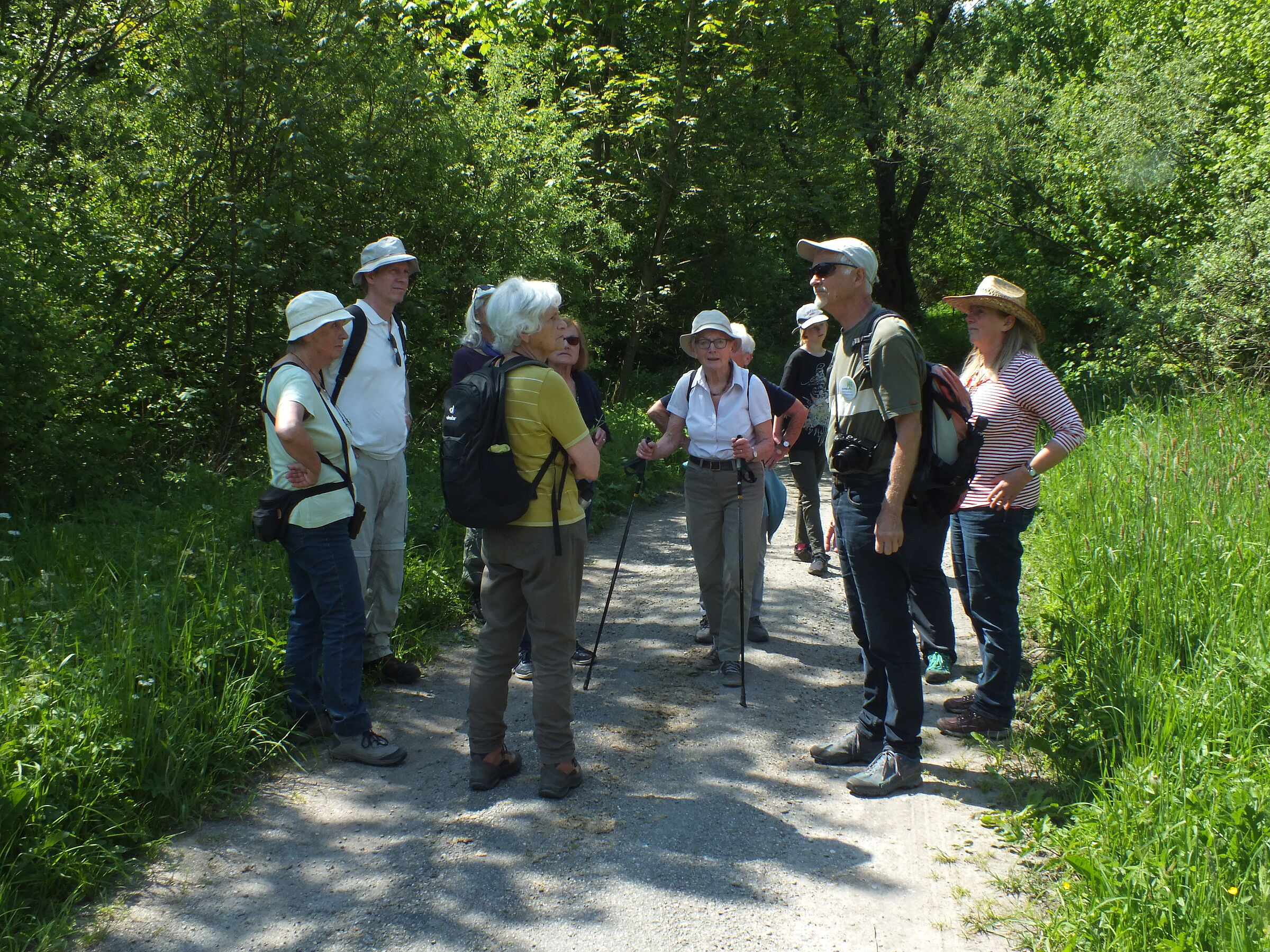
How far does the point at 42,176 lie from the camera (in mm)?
7832

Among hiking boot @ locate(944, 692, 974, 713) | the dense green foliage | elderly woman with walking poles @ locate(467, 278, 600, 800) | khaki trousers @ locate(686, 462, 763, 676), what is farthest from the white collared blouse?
the dense green foliage

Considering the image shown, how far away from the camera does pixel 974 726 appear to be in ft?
15.2

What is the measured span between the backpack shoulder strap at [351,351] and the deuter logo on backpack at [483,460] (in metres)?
1.27

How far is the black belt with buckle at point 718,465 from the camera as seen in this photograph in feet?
18.4

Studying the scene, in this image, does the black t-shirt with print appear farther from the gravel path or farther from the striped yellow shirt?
the striped yellow shirt

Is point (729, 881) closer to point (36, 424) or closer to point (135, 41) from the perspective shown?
point (36, 424)

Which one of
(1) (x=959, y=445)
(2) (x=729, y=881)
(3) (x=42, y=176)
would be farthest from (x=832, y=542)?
(3) (x=42, y=176)

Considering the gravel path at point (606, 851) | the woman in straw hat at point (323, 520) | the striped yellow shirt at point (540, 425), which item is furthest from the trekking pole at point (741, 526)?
the woman in straw hat at point (323, 520)

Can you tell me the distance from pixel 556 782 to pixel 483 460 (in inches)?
53.3

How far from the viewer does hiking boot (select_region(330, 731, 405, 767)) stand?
4352 millimetres

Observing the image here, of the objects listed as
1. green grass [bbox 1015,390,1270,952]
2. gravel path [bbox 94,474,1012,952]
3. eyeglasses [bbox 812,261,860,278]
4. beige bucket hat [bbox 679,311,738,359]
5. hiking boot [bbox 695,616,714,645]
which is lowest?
Answer: gravel path [bbox 94,474,1012,952]

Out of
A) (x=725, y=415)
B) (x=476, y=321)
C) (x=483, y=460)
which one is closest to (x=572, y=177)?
(x=476, y=321)

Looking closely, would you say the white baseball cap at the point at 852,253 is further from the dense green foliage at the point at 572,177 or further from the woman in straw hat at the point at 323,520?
the dense green foliage at the point at 572,177

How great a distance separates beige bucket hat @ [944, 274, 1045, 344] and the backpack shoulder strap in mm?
2834
